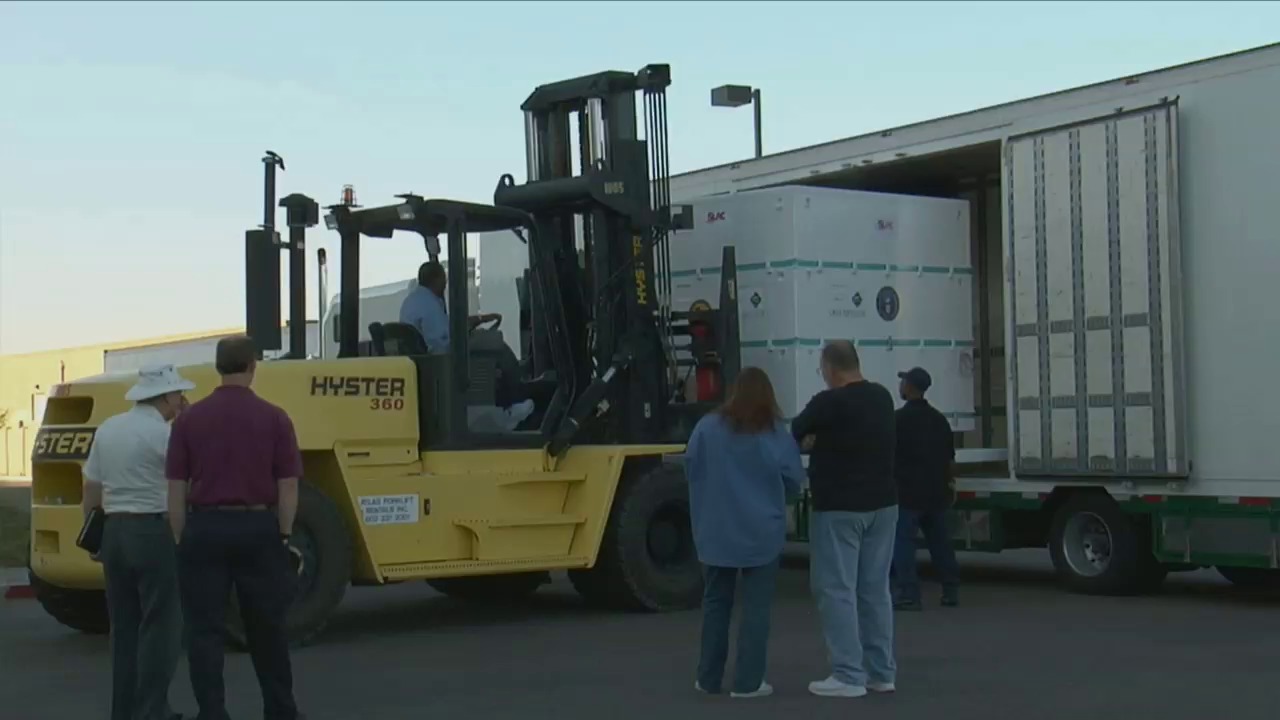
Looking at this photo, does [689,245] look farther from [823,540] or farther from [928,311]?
[823,540]

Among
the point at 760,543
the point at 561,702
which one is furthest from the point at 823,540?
the point at 561,702

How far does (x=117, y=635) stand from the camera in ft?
26.6

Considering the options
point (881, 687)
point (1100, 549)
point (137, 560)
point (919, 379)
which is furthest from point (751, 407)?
point (1100, 549)

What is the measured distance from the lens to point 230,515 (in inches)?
304

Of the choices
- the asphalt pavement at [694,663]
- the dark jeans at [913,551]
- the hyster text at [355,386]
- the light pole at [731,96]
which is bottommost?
the asphalt pavement at [694,663]

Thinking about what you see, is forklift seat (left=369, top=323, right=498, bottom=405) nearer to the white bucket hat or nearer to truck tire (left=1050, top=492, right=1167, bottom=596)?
the white bucket hat

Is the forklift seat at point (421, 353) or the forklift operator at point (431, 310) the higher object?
the forklift operator at point (431, 310)

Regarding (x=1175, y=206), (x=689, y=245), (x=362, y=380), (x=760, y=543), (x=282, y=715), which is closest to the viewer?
(x=282, y=715)

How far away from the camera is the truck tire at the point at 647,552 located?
1291 cm

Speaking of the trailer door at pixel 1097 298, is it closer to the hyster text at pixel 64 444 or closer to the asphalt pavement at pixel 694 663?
the asphalt pavement at pixel 694 663

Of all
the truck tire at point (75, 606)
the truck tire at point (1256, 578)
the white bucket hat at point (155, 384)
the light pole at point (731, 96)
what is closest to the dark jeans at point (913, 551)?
the truck tire at point (1256, 578)

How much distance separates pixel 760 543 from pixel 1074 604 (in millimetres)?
5364

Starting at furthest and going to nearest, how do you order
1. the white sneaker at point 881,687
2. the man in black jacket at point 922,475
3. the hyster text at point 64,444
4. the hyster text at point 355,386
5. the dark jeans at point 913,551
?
the man in black jacket at point 922,475, the dark jeans at point 913,551, the hyster text at point 355,386, the hyster text at point 64,444, the white sneaker at point 881,687

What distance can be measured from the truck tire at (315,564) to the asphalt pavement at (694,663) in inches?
7.9
